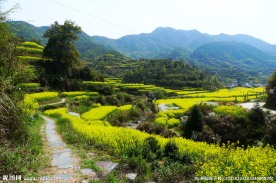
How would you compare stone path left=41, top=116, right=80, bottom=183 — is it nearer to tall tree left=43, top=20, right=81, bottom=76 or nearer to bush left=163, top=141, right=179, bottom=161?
bush left=163, top=141, right=179, bottom=161

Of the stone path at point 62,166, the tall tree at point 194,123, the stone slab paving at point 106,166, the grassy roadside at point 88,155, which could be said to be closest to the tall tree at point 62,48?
the tall tree at point 194,123

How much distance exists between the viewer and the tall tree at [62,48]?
46.1 metres

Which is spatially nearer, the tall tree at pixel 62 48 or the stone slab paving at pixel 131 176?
the stone slab paving at pixel 131 176

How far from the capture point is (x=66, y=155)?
11.0 m

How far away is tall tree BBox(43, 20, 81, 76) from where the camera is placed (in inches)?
1816

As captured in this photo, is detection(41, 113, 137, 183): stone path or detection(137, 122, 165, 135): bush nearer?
detection(41, 113, 137, 183): stone path

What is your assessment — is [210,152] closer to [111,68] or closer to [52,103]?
[52,103]

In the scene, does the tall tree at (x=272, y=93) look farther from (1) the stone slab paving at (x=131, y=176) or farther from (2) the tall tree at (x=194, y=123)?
(1) the stone slab paving at (x=131, y=176)

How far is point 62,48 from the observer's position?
46906mm

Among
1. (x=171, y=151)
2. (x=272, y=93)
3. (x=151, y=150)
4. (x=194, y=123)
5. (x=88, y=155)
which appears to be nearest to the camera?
(x=88, y=155)

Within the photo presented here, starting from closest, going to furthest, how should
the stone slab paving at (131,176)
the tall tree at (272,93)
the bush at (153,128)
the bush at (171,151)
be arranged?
the stone slab paving at (131,176)
the bush at (171,151)
the bush at (153,128)
the tall tree at (272,93)

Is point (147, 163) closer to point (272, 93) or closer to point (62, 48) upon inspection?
point (272, 93)

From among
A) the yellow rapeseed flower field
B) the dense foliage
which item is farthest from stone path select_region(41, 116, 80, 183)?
the dense foliage

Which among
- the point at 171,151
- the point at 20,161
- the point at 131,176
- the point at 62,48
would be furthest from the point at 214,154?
the point at 62,48
